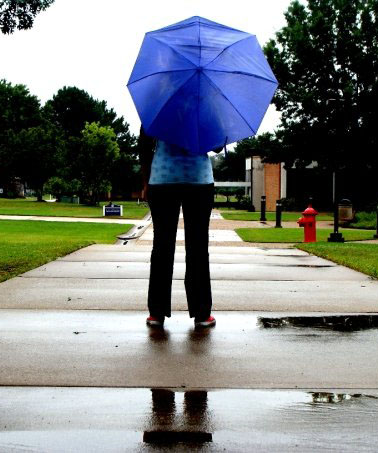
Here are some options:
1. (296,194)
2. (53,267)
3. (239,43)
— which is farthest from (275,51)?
(239,43)

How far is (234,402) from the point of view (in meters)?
3.21

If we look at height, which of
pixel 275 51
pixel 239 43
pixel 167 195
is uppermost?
pixel 275 51

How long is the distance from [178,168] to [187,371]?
170 centimetres

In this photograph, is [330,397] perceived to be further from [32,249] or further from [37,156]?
[37,156]

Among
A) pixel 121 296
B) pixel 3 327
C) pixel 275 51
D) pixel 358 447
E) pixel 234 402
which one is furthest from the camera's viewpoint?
pixel 275 51

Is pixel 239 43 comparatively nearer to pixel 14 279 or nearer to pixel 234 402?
pixel 234 402

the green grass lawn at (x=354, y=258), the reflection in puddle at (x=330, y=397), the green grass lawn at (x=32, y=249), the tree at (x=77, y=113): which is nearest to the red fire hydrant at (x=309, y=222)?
the green grass lawn at (x=354, y=258)

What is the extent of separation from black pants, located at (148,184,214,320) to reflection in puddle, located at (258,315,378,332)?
1.80 ft

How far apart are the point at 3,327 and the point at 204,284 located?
152 cm

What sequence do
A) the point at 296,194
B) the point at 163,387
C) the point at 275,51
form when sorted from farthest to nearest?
the point at 296,194 < the point at 275,51 < the point at 163,387

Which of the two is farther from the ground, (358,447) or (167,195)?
(167,195)

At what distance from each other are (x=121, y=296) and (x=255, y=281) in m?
1.98

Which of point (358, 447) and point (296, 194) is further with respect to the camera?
point (296, 194)

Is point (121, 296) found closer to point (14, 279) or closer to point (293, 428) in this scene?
point (14, 279)
